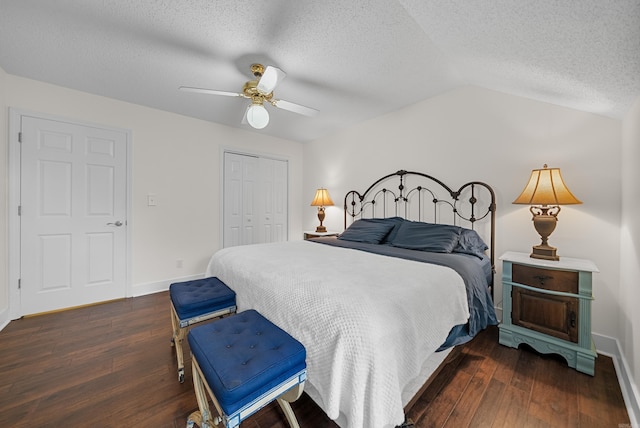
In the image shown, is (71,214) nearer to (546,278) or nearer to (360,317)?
(360,317)

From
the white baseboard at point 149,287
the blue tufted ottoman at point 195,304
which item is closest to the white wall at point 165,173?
the white baseboard at point 149,287

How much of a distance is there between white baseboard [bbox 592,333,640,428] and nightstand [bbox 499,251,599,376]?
5.8 inches

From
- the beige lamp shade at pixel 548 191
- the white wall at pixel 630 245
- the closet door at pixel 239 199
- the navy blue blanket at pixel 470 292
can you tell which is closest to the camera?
the white wall at pixel 630 245

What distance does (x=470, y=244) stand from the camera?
2260 millimetres

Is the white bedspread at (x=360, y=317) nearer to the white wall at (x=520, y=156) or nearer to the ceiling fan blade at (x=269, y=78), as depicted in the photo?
the white wall at (x=520, y=156)

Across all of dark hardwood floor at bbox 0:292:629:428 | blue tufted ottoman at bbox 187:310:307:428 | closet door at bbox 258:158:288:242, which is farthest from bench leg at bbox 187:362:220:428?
closet door at bbox 258:158:288:242

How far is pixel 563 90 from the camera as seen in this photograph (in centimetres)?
174

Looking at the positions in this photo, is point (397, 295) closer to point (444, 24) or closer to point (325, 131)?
point (444, 24)

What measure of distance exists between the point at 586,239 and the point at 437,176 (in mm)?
1350

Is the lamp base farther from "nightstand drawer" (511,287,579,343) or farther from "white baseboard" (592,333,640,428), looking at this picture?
"white baseboard" (592,333,640,428)

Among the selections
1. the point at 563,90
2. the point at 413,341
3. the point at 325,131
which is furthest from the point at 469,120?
the point at 413,341

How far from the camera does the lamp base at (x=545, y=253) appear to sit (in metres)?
1.91

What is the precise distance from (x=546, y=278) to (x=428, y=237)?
866 mm

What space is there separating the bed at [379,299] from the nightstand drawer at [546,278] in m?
0.25
